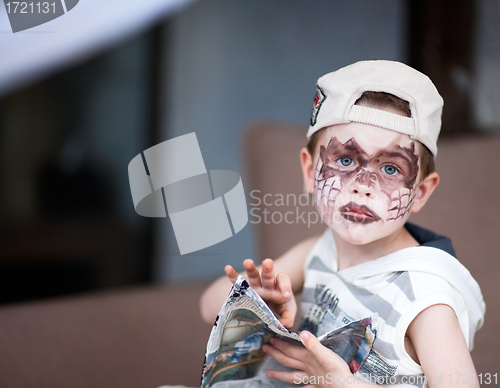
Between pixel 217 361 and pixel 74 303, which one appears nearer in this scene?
pixel 217 361

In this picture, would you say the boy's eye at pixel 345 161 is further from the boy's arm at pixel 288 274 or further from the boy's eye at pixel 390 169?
the boy's arm at pixel 288 274

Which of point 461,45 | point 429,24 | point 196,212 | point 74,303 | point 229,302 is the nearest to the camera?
point 229,302

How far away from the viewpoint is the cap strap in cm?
49

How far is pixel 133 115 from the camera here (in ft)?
5.24

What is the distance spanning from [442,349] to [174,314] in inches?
21.7

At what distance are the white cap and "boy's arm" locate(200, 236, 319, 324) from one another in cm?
28

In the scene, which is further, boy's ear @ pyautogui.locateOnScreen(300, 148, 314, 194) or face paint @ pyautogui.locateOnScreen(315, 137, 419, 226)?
boy's ear @ pyautogui.locateOnScreen(300, 148, 314, 194)

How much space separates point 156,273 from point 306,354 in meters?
1.20

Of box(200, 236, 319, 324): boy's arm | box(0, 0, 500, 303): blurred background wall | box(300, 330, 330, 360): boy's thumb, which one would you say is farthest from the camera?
box(0, 0, 500, 303): blurred background wall

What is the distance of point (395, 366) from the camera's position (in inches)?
20.8

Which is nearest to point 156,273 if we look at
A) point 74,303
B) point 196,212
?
point 74,303

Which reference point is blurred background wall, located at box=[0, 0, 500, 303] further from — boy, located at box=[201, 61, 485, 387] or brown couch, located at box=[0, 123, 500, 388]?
boy, located at box=[201, 61, 485, 387]

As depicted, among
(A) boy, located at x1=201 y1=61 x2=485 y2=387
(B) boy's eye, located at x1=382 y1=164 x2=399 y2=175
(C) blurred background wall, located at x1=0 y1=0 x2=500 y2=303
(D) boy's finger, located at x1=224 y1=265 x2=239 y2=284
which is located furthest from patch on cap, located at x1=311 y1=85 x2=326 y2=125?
(C) blurred background wall, located at x1=0 y1=0 x2=500 y2=303

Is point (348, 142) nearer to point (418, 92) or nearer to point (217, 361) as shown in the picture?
point (418, 92)
